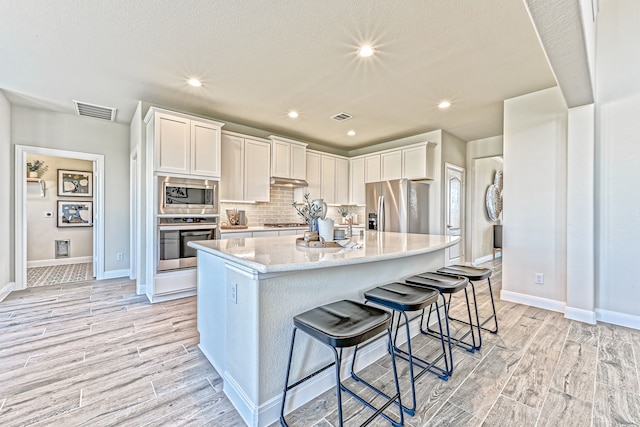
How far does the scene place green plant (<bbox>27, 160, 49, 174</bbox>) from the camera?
5.28 meters

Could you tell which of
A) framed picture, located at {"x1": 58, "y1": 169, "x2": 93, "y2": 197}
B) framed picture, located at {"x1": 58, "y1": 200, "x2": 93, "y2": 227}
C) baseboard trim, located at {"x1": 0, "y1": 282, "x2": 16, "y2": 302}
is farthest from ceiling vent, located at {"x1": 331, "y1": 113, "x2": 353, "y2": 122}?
framed picture, located at {"x1": 58, "y1": 200, "x2": 93, "y2": 227}

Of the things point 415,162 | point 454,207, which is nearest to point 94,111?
point 415,162

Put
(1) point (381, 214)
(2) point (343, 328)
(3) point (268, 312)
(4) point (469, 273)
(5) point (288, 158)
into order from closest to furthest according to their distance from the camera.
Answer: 1. (2) point (343, 328)
2. (3) point (268, 312)
3. (4) point (469, 273)
4. (5) point (288, 158)
5. (1) point (381, 214)

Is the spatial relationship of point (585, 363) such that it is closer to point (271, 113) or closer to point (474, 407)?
point (474, 407)

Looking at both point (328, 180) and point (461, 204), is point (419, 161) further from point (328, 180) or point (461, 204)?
point (328, 180)

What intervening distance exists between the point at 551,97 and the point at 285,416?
418 centimetres

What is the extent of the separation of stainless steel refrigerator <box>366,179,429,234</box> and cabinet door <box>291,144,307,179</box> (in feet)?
4.78

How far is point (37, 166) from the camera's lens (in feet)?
17.5

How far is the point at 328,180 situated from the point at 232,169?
6.92ft

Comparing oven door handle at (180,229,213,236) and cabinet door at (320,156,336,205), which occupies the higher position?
cabinet door at (320,156,336,205)

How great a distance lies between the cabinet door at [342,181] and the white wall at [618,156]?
3912mm

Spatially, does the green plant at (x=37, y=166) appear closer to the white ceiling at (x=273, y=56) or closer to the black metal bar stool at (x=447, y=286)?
the white ceiling at (x=273, y=56)

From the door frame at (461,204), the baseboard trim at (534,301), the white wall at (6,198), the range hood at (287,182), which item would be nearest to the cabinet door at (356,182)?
the range hood at (287,182)

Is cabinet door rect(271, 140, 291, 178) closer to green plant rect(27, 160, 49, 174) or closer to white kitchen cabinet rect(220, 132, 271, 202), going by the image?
white kitchen cabinet rect(220, 132, 271, 202)
